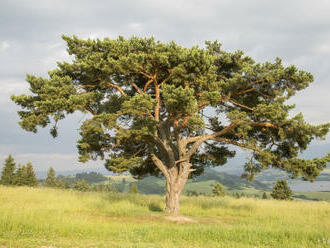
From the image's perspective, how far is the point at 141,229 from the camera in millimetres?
11586

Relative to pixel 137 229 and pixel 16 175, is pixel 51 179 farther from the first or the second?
pixel 137 229

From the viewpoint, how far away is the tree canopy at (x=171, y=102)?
16203mm

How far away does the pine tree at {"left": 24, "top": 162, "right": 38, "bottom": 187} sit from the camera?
234ft

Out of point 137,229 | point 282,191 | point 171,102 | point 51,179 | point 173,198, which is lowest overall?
point 51,179

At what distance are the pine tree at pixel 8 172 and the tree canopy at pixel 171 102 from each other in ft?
187

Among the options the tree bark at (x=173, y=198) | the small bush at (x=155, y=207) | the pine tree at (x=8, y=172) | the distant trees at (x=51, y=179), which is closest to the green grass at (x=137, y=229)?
the small bush at (x=155, y=207)

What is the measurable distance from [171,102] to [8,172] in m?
66.1

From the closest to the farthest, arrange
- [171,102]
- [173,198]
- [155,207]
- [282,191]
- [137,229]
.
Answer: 1. [137,229]
2. [171,102]
3. [173,198]
4. [155,207]
5. [282,191]

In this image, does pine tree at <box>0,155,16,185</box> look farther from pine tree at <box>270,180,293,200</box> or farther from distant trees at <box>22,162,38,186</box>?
pine tree at <box>270,180,293,200</box>

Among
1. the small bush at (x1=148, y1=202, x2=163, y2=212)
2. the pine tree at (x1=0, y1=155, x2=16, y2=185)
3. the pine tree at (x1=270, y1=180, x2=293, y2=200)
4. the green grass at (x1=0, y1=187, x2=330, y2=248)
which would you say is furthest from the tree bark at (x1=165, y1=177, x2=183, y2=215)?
the pine tree at (x1=0, y1=155, x2=16, y2=185)

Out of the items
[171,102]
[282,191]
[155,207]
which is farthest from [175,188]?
[282,191]

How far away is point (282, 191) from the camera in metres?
63.0

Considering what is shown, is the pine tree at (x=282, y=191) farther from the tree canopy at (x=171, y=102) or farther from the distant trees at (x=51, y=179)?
the distant trees at (x=51, y=179)

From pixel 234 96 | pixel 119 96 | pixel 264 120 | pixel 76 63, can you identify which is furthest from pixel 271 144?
pixel 76 63
